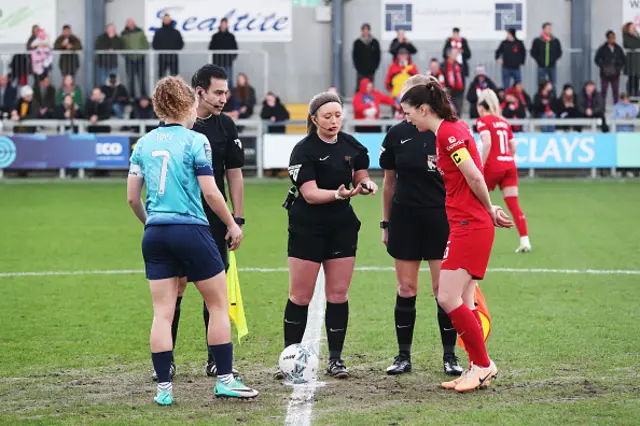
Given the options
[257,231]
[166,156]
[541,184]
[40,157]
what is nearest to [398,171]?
[166,156]

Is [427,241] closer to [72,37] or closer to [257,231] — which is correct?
[257,231]

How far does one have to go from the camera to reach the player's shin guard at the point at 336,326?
778 cm

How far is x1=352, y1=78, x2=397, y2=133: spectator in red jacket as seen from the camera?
87.6 ft

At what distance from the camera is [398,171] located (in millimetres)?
8016

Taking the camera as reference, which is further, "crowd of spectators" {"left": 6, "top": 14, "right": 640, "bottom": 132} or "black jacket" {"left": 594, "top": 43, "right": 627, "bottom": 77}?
"black jacket" {"left": 594, "top": 43, "right": 627, "bottom": 77}

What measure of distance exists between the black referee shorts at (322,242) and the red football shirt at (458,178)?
0.82 metres

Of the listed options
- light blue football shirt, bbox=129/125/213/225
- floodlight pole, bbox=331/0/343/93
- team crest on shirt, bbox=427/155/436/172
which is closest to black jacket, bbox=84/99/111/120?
floodlight pole, bbox=331/0/343/93

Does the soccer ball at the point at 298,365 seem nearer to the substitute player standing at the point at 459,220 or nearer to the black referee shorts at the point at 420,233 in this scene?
the substitute player standing at the point at 459,220

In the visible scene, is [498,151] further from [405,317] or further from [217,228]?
[217,228]

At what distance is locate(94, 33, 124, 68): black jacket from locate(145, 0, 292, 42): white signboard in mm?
1506

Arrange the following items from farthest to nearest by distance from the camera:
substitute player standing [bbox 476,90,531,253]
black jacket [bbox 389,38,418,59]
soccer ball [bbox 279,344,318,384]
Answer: black jacket [bbox 389,38,418,59] < substitute player standing [bbox 476,90,531,253] < soccer ball [bbox 279,344,318,384]

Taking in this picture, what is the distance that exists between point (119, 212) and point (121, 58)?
10618 millimetres

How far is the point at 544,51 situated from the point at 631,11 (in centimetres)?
363

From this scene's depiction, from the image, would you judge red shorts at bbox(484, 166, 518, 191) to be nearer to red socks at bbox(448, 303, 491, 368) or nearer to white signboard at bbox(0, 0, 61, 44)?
red socks at bbox(448, 303, 491, 368)
